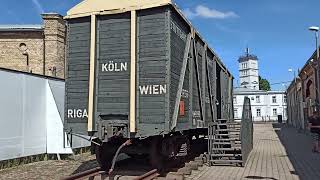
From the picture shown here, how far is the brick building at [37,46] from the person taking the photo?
845 inches

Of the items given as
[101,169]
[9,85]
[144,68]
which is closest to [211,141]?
[101,169]

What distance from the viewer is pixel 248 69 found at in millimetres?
141500

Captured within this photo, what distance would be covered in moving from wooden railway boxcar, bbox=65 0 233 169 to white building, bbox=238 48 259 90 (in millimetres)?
133261

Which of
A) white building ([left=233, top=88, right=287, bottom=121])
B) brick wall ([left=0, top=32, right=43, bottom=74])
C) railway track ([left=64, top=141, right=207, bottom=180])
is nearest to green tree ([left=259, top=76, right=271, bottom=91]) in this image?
white building ([left=233, top=88, right=287, bottom=121])

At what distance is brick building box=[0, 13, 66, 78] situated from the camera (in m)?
21.5

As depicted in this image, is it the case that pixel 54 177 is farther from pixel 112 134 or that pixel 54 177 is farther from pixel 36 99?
pixel 36 99

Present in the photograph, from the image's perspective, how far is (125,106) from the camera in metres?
8.45

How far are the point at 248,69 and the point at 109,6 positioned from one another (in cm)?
13707

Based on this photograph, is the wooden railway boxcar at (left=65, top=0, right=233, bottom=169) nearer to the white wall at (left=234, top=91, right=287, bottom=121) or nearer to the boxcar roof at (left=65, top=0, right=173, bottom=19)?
the boxcar roof at (left=65, top=0, right=173, bottom=19)

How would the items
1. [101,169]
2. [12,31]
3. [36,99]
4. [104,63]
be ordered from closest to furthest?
[104,63], [101,169], [36,99], [12,31]

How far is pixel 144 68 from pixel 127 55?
512mm

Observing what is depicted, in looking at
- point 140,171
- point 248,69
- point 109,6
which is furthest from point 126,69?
point 248,69

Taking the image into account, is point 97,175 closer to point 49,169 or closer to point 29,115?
point 49,169

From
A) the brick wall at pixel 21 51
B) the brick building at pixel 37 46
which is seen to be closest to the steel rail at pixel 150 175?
the brick building at pixel 37 46
